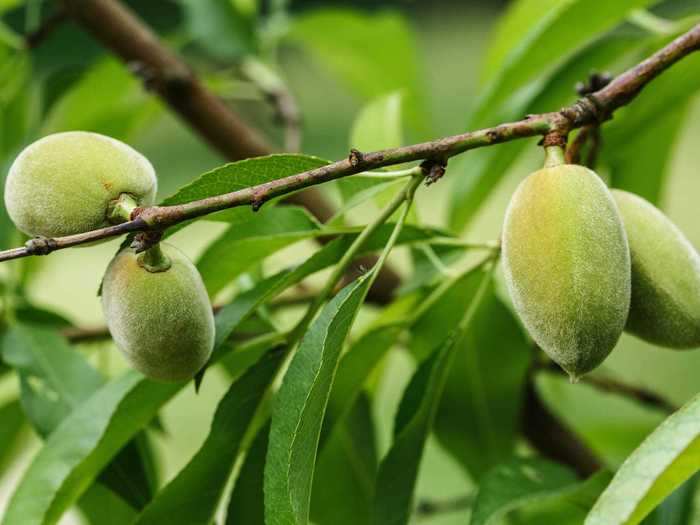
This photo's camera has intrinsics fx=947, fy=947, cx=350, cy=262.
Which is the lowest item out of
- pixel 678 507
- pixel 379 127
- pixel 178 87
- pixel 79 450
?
pixel 678 507

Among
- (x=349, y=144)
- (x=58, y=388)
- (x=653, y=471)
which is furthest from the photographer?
(x=349, y=144)

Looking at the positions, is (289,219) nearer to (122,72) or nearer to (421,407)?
(421,407)

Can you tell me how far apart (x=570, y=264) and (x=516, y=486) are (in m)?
0.19

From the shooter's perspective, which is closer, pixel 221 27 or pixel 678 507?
pixel 678 507

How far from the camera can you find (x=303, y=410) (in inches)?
13.7

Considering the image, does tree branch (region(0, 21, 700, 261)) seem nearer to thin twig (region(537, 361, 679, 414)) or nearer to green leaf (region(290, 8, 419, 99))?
thin twig (region(537, 361, 679, 414))

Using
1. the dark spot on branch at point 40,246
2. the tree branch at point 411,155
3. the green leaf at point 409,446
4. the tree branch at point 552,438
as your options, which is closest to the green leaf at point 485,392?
the tree branch at point 552,438

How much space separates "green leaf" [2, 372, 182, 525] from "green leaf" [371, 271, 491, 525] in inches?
4.4

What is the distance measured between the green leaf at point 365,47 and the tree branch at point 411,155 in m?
0.52

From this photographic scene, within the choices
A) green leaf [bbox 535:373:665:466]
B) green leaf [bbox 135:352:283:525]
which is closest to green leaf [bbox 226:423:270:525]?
green leaf [bbox 135:352:283:525]

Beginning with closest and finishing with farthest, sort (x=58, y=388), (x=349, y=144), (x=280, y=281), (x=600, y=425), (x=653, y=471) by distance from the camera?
(x=653, y=471) → (x=280, y=281) → (x=58, y=388) → (x=349, y=144) → (x=600, y=425)

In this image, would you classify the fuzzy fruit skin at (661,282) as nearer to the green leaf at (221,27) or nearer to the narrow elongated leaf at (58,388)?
the narrow elongated leaf at (58,388)

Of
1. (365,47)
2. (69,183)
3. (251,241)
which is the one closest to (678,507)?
(251,241)

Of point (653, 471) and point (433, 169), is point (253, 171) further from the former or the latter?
point (653, 471)
